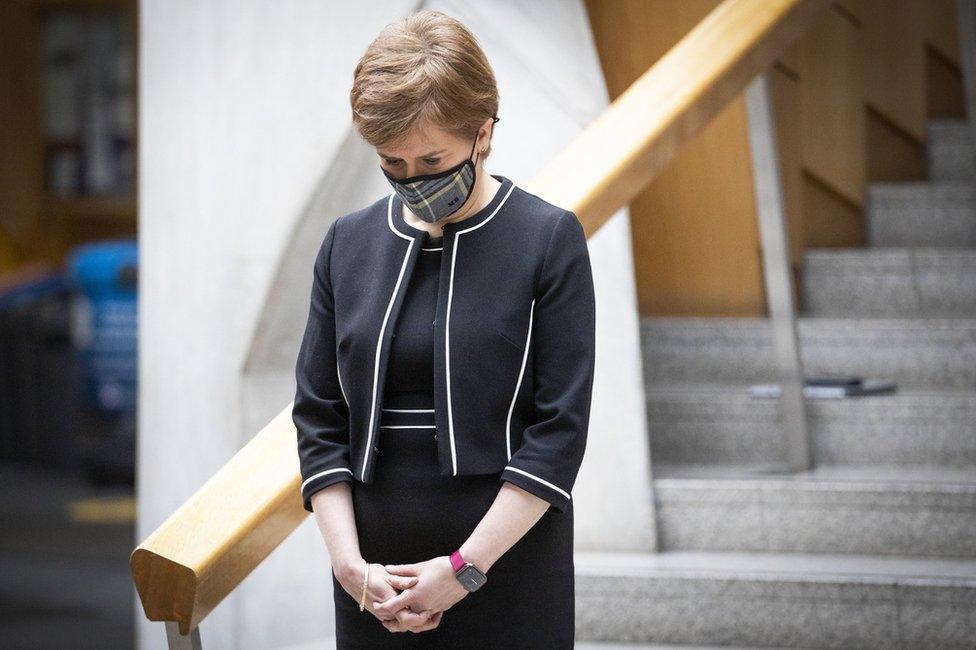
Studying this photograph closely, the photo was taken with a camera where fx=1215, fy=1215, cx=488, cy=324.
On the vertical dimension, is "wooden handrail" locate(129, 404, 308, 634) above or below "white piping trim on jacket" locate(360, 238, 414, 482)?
below

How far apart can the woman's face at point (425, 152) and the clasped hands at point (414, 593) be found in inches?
18.3

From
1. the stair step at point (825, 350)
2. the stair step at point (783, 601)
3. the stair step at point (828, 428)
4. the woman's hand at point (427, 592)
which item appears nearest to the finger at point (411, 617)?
the woman's hand at point (427, 592)

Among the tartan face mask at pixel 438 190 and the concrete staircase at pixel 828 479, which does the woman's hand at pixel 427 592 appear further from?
the concrete staircase at pixel 828 479

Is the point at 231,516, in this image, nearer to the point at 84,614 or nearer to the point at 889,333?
the point at 889,333

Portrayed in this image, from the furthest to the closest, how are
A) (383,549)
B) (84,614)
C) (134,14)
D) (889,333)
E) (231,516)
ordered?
1. (134,14)
2. (84,614)
3. (889,333)
4. (231,516)
5. (383,549)

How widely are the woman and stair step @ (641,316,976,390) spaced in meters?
2.30

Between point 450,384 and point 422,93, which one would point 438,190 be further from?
point 450,384

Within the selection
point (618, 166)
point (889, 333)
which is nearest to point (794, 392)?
point (889, 333)

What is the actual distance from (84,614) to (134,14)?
5.80 meters

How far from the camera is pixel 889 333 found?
3.60 meters

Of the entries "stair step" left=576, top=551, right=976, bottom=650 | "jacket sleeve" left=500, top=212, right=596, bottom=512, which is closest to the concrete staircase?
"stair step" left=576, top=551, right=976, bottom=650

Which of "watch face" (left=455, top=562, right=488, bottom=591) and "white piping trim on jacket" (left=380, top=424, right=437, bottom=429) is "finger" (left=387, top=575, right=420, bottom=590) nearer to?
"watch face" (left=455, top=562, right=488, bottom=591)

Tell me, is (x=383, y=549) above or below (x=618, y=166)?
below

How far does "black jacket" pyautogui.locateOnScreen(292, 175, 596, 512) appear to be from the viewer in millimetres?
1459
